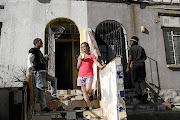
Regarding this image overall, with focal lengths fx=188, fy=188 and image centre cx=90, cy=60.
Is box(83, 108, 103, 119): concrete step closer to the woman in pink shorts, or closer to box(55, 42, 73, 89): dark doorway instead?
the woman in pink shorts

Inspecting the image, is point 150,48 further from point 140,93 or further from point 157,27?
point 140,93

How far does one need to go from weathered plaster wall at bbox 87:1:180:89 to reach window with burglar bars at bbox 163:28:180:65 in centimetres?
32

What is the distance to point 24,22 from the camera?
276 inches

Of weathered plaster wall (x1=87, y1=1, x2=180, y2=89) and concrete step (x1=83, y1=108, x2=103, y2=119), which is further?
weathered plaster wall (x1=87, y1=1, x2=180, y2=89)

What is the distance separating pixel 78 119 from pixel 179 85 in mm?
5234

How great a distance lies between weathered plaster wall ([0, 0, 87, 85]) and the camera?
21.9ft

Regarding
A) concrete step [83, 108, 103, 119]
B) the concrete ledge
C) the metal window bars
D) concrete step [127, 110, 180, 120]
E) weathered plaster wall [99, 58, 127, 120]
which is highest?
the metal window bars

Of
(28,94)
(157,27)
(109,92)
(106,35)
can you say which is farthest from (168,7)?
(28,94)

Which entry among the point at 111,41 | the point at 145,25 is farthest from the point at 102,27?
the point at 145,25

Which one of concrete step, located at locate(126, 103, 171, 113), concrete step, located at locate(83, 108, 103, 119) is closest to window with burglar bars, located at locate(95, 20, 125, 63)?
concrete step, located at locate(126, 103, 171, 113)

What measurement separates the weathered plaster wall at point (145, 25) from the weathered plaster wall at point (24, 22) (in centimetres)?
53

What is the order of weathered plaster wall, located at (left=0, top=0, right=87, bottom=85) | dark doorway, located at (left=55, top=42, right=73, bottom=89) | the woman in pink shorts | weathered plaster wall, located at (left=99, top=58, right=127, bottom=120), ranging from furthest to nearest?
dark doorway, located at (left=55, top=42, right=73, bottom=89), weathered plaster wall, located at (left=0, top=0, right=87, bottom=85), the woman in pink shorts, weathered plaster wall, located at (left=99, top=58, right=127, bottom=120)

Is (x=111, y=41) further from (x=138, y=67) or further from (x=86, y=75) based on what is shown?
(x=86, y=75)

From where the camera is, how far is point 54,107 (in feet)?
14.8
